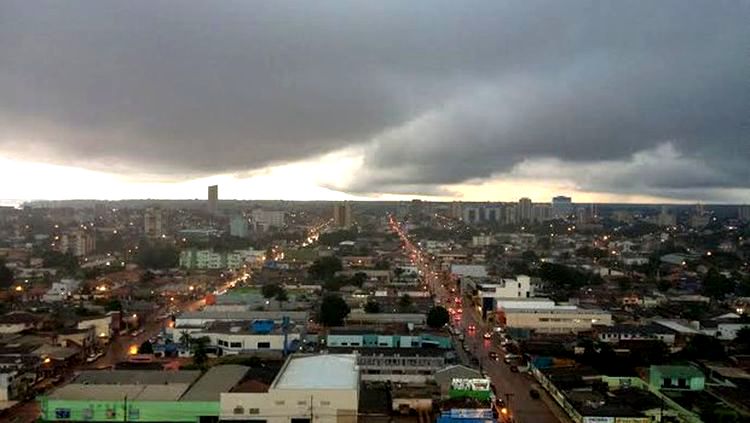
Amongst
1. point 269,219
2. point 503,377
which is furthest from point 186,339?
point 269,219

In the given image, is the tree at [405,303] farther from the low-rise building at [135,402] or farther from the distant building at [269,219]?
the distant building at [269,219]

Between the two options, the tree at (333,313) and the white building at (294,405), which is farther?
the tree at (333,313)

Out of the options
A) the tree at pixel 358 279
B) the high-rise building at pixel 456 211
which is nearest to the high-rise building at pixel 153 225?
the tree at pixel 358 279

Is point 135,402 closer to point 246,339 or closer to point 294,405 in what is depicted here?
point 294,405

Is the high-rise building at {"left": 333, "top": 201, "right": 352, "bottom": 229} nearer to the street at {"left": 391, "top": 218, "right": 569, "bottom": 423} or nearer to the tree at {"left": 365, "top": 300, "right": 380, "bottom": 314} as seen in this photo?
the street at {"left": 391, "top": 218, "right": 569, "bottom": 423}

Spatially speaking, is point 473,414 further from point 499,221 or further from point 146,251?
point 499,221
